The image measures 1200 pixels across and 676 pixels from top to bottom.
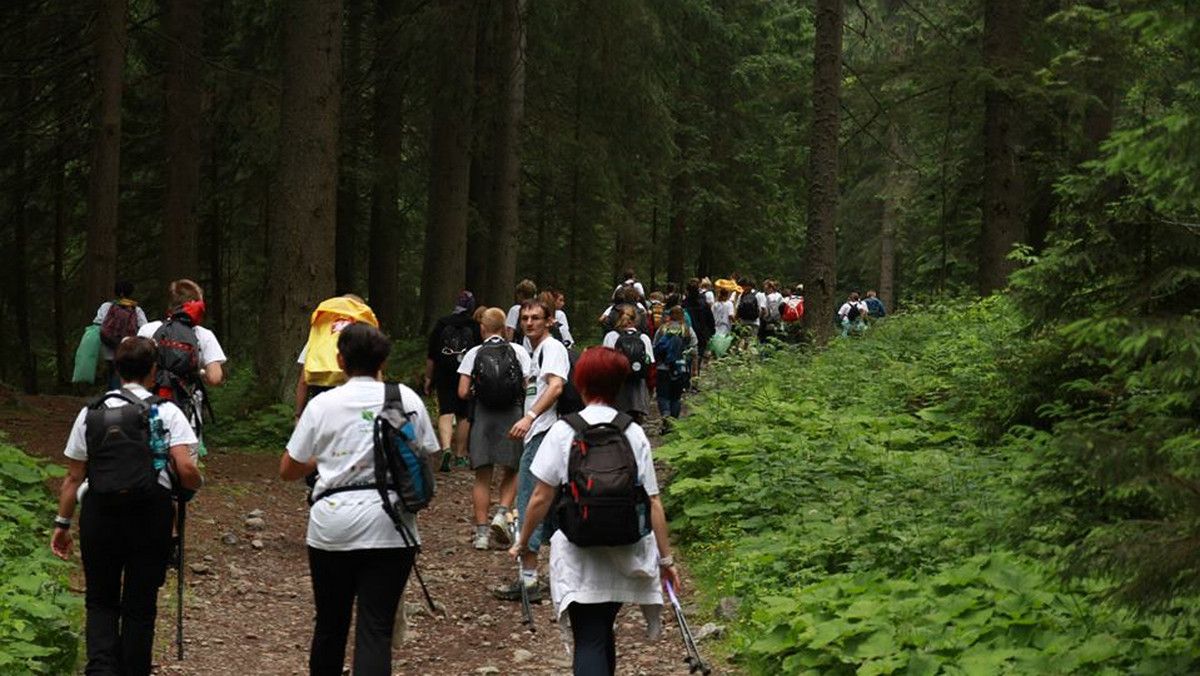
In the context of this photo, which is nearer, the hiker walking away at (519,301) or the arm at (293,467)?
the arm at (293,467)

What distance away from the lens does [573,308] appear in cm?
3288

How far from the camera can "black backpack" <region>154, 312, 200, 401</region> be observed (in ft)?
30.4

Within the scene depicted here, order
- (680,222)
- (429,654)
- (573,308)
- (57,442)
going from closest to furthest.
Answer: (429,654), (57,442), (573,308), (680,222)

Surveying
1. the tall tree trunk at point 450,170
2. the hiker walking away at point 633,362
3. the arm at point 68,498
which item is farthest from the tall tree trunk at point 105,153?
the arm at point 68,498

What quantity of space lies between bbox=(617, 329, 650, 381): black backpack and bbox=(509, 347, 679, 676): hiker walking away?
24.2 feet

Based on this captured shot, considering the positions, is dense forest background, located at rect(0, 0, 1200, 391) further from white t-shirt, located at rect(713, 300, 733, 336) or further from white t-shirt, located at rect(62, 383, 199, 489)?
white t-shirt, located at rect(62, 383, 199, 489)

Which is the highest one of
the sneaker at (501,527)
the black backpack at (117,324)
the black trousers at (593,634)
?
the black backpack at (117,324)

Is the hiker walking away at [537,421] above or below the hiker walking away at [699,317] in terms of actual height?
below

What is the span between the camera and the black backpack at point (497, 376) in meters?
9.90

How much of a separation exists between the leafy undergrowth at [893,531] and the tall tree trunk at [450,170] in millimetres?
6698

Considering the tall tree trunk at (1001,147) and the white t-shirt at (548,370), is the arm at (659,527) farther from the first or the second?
the tall tree trunk at (1001,147)

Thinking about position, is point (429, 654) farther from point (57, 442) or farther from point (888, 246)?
point (888, 246)

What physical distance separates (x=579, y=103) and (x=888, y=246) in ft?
73.0

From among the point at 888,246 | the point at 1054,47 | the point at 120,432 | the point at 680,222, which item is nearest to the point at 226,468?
the point at 120,432
